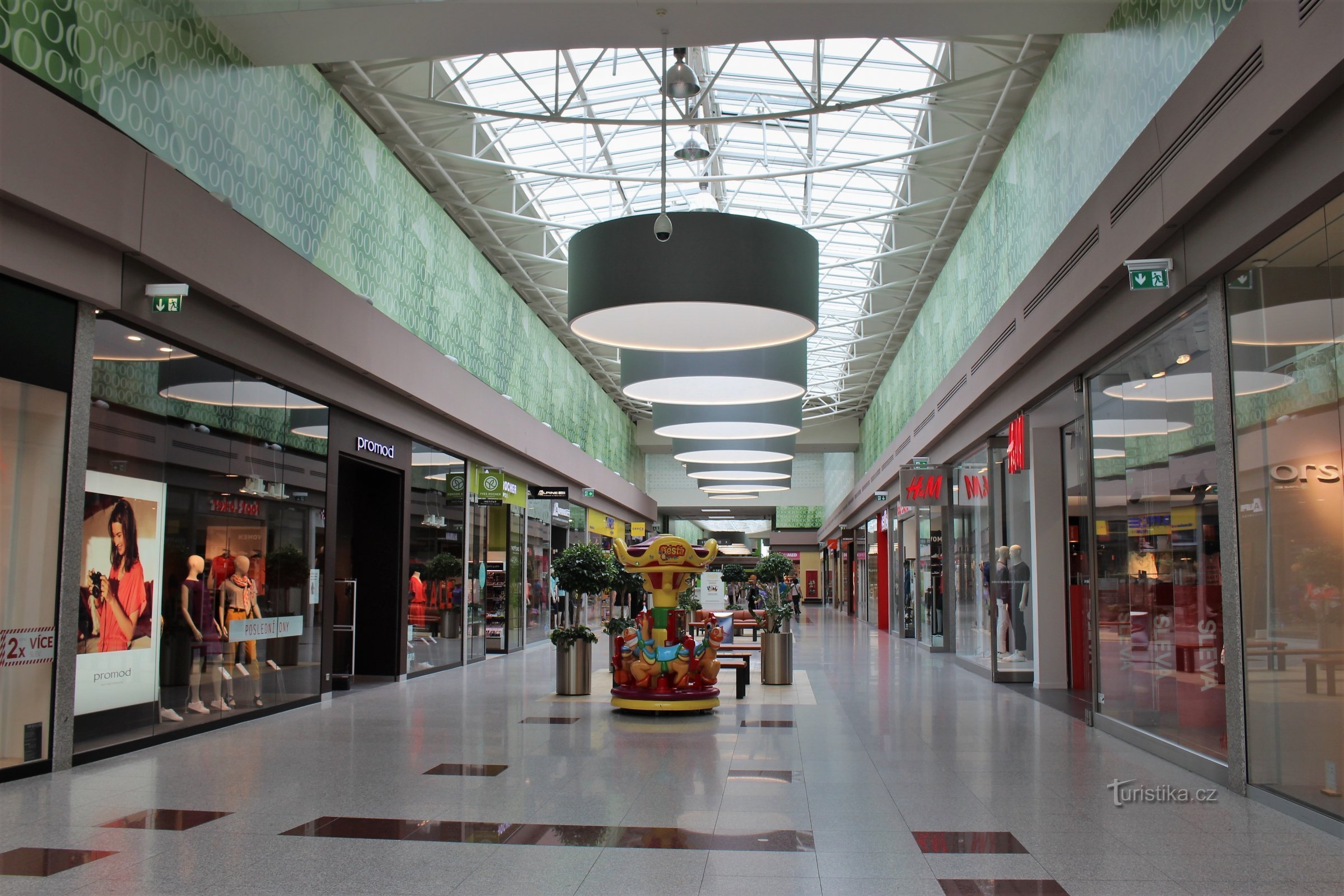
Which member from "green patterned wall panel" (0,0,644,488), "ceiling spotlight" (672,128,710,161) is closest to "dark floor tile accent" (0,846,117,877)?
"green patterned wall panel" (0,0,644,488)

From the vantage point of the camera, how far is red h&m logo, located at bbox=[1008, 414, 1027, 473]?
566 inches

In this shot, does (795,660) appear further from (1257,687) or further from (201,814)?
(201,814)

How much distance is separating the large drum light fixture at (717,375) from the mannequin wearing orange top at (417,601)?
520cm

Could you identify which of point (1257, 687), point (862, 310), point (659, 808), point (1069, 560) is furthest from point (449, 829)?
point (862, 310)

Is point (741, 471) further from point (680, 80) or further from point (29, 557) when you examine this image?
point (29, 557)

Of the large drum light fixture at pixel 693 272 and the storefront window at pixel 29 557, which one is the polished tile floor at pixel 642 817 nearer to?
the storefront window at pixel 29 557

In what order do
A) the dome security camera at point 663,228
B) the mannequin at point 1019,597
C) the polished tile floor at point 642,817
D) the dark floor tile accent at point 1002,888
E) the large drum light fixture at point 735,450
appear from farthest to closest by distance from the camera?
the large drum light fixture at point 735,450
the mannequin at point 1019,597
the dome security camera at point 663,228
the polished tile floor at point 642,817
the dark floor tile accent at point 1002,888

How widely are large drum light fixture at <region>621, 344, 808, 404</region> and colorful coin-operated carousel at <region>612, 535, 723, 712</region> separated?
2620 millimetres

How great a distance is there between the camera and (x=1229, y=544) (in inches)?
298

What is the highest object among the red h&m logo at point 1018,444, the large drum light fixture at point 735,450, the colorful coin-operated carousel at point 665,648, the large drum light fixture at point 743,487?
the large drum light fixture at point 743,487

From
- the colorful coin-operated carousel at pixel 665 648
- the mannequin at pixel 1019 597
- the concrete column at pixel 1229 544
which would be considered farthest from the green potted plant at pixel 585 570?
the concrete column at pixel 1229 544

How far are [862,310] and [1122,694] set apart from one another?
2107 centimetres

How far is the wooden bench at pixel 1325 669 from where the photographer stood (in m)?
6.21

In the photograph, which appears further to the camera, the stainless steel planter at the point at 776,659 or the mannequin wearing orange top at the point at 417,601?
the mannequin wearing orange top at the point at 417,601
